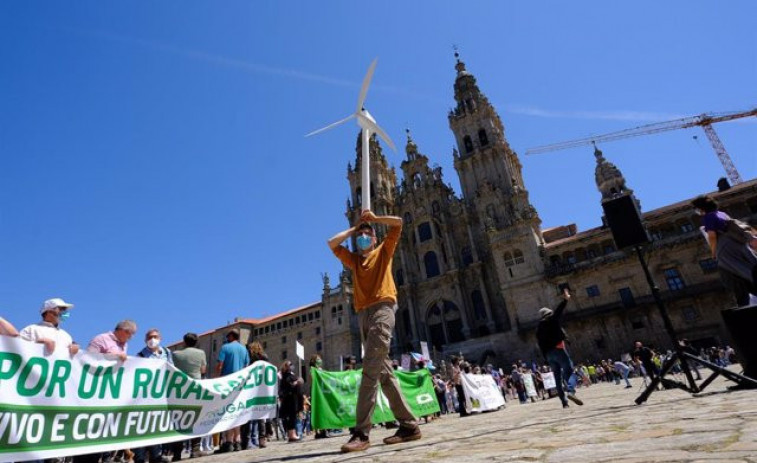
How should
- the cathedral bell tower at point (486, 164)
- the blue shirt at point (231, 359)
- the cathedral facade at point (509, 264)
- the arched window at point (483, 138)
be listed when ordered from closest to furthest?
the blue shirt at point (231, 359) < the cathedral facade at point (509, 264) < the cathedral bell tower at point (486, 164) < the arched window at point (483, 138)

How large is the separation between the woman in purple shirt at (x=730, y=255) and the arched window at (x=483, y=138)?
127 ft

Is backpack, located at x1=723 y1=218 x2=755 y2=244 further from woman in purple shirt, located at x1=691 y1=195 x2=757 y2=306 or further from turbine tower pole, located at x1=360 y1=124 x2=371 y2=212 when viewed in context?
turbine tower pole, located at x1=360 y1=124 x2=371 y2=212

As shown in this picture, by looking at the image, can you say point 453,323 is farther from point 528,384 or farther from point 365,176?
point 365,176

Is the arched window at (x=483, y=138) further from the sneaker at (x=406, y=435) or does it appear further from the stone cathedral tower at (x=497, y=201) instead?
the sneaker at (x=406, y=435)

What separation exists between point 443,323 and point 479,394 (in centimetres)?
2656

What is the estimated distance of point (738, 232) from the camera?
475cm

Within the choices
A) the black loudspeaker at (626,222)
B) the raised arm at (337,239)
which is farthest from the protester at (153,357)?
the black loudspeaker at (626,222)

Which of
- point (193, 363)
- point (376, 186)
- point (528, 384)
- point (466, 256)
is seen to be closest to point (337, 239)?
point (193, 363)

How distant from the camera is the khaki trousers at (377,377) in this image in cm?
413

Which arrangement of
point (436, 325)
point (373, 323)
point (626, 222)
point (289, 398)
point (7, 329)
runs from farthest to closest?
point (436, 325)
point (289, 398)
point (626, 222)
point (373, 323)
point (7, 329)

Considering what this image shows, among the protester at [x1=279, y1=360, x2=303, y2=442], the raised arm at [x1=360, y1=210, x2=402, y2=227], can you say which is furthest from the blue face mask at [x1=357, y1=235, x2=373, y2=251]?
the protester at [x1=279, y1=360, x2=303, y2=442]

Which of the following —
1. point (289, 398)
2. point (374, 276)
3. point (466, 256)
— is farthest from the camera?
point (466, 256)

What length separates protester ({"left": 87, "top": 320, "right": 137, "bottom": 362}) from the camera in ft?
15.5

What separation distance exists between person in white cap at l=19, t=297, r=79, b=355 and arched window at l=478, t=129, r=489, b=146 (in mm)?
41848
